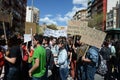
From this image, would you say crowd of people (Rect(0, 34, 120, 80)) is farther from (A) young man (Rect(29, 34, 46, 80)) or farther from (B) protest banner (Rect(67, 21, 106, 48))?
(B) protest banner (Rect(67, 21, 106, 48))

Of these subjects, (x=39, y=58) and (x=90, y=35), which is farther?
(x=90, y=35)

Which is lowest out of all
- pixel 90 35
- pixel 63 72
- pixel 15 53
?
pixel 63 72

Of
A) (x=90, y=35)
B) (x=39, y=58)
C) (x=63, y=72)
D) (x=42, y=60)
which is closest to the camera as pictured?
(x=39, y=58)

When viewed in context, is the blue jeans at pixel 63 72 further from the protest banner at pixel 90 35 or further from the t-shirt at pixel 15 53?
the t-shirt at pixel 15 53

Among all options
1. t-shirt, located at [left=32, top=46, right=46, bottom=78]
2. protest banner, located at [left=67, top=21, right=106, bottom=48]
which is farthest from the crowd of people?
protest banner, located at [left=67, top=21, right=106, bottom=48]

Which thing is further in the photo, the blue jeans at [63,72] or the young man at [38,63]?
the blue jeans at [63,72]

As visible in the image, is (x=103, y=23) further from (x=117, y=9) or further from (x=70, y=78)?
(x=70, y=78)

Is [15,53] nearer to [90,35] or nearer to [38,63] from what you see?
[38,63]

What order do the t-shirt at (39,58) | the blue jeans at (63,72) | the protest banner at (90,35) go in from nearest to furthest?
the t-shirt at (39,58) < the protest banner at (90,35) < the blue jeans at (63,72)

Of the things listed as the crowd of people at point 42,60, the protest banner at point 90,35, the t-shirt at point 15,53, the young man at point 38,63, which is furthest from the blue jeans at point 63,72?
the t-shirt at point 15,53

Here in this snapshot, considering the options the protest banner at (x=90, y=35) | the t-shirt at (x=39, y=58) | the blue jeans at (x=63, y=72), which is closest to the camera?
the t-shirt at (x=39, y=58)

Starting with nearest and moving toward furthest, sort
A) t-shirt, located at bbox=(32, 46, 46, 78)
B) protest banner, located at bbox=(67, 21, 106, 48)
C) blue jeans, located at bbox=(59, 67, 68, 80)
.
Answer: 1. t-shirt, located at bbox=(32, 46, 46, 78)
2. protest banner, located at bbox=(67, 21, 106, 48)
3. blue jeans, located at bbox=(59, 67, 68, 80)

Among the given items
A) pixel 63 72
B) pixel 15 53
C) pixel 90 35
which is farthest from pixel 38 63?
pixel 63 72

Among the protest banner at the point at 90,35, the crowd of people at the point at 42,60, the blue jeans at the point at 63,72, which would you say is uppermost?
the protest banner at the point at 90,35
